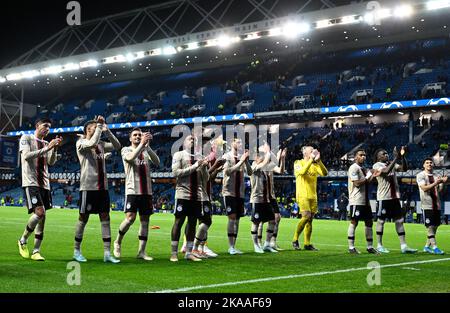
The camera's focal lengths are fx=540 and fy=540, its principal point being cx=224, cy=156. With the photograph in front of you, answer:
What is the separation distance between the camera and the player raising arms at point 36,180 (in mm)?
8945

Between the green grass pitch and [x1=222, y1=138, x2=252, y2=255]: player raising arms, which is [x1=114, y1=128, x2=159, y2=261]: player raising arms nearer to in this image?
the green grass pitch

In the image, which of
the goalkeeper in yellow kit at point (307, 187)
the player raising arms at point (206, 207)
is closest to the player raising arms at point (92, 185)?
the player raising arms at point (206, 207)

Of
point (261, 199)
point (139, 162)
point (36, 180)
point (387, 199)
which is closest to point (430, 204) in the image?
point (387, 199)

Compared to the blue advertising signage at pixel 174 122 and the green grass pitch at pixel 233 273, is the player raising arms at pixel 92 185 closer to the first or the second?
the green grass pitch at pixel 233 273

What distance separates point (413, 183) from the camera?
119 ft

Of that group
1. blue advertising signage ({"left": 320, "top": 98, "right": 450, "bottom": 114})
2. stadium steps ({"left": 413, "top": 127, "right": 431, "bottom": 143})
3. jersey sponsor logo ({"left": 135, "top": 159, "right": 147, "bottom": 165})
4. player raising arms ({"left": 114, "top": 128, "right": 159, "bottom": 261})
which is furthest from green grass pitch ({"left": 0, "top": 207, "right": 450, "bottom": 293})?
stadium steps ({"left": 413, "top": 127, "right": 431, "bottom": 143})

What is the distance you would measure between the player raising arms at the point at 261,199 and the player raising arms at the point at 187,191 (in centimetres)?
230

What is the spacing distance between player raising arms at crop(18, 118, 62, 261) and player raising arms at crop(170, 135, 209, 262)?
2027 mm

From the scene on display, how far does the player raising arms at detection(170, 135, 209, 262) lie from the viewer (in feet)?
29.5

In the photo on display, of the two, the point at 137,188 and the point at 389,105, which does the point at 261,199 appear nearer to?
the point at 137,188

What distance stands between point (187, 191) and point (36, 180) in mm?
2557

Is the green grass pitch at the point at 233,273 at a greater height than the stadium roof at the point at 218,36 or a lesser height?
lesser

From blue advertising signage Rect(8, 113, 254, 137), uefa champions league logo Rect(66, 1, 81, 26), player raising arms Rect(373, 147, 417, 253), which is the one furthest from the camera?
blue advertising signage Rect(8, 113, 254, 137)
